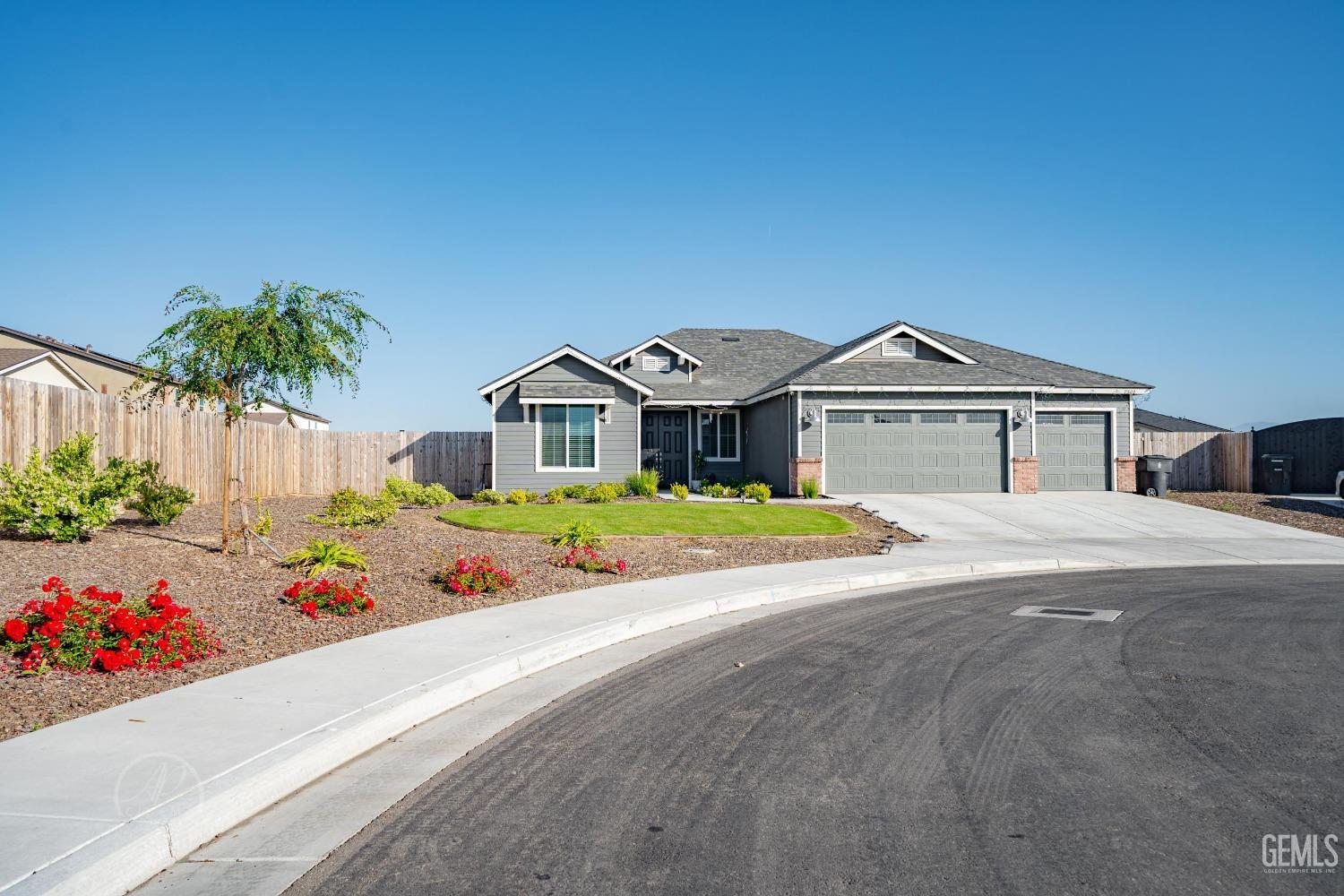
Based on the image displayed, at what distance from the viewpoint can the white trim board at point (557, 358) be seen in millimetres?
25734

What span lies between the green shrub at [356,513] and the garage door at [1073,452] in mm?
19844

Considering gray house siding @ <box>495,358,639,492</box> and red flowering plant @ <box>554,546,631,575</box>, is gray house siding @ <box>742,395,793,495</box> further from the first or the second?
red flowering plant @ <box>554,546,631,575</box>

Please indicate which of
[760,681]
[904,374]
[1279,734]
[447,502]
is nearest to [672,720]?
[760,681]

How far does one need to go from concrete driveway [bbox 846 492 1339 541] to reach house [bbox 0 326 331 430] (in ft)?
59.0

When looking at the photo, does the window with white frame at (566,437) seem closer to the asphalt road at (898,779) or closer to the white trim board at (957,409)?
the white trim board at (957,409)

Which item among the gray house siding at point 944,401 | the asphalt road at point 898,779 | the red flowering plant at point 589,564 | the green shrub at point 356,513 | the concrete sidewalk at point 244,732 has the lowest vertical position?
the asphalt road at point 898,779

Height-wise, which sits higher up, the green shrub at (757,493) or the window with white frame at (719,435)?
the window with white frame at (719,435)

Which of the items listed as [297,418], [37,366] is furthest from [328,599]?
[297,418]

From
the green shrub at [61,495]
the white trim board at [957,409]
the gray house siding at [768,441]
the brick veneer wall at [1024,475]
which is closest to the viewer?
the green shrub at [61,495]

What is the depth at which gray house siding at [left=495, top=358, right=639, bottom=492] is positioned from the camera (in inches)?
1021

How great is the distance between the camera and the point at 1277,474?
27844mm

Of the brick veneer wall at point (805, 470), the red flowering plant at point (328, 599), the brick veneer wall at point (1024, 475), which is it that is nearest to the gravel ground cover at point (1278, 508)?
the brick veneer wall at point (1024, 475)

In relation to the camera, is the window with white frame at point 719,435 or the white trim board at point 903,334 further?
the window with white frame at point 719,435

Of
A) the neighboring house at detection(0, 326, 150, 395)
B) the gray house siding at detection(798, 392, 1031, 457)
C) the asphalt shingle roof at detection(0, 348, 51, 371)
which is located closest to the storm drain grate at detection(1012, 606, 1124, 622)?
the gray house siding at detection(798, 392, 1031, 457)
